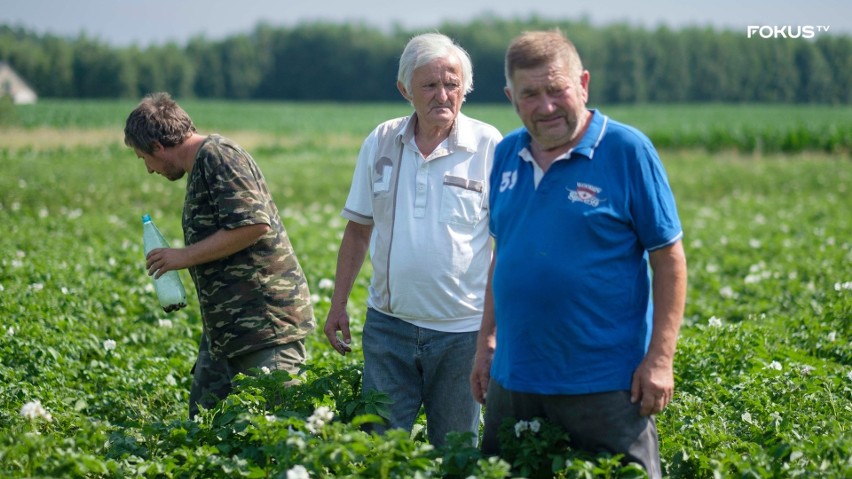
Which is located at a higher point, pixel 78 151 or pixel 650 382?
pixel 650 382

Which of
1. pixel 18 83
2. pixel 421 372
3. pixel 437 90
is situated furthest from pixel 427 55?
pixel 18 83

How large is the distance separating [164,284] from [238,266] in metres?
0.74

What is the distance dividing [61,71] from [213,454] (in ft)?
286

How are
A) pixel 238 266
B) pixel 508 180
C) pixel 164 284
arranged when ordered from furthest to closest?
1. pixel 164 284
2. pixel 238 266
3. pixel 508 180

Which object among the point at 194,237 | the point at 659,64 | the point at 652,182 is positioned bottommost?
the point at 659,64

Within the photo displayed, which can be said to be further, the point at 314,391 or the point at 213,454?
the point at 314,391

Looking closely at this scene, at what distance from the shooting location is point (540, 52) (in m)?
3.10

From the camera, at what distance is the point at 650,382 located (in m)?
3.08

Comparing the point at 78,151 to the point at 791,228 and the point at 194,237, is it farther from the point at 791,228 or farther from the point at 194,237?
the point at 194,237

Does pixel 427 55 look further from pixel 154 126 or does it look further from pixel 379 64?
pixel 379 64

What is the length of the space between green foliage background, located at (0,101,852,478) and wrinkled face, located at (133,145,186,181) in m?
1.12

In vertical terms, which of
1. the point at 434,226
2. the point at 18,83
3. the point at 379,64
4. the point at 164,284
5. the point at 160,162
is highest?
the point at 160,162

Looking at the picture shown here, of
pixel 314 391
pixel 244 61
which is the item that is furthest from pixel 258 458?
pixel 244 61

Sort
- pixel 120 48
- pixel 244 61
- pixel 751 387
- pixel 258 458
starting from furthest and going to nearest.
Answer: pixel 244 61, pixel 120 48, pixel 751 387, pixel 258 458
